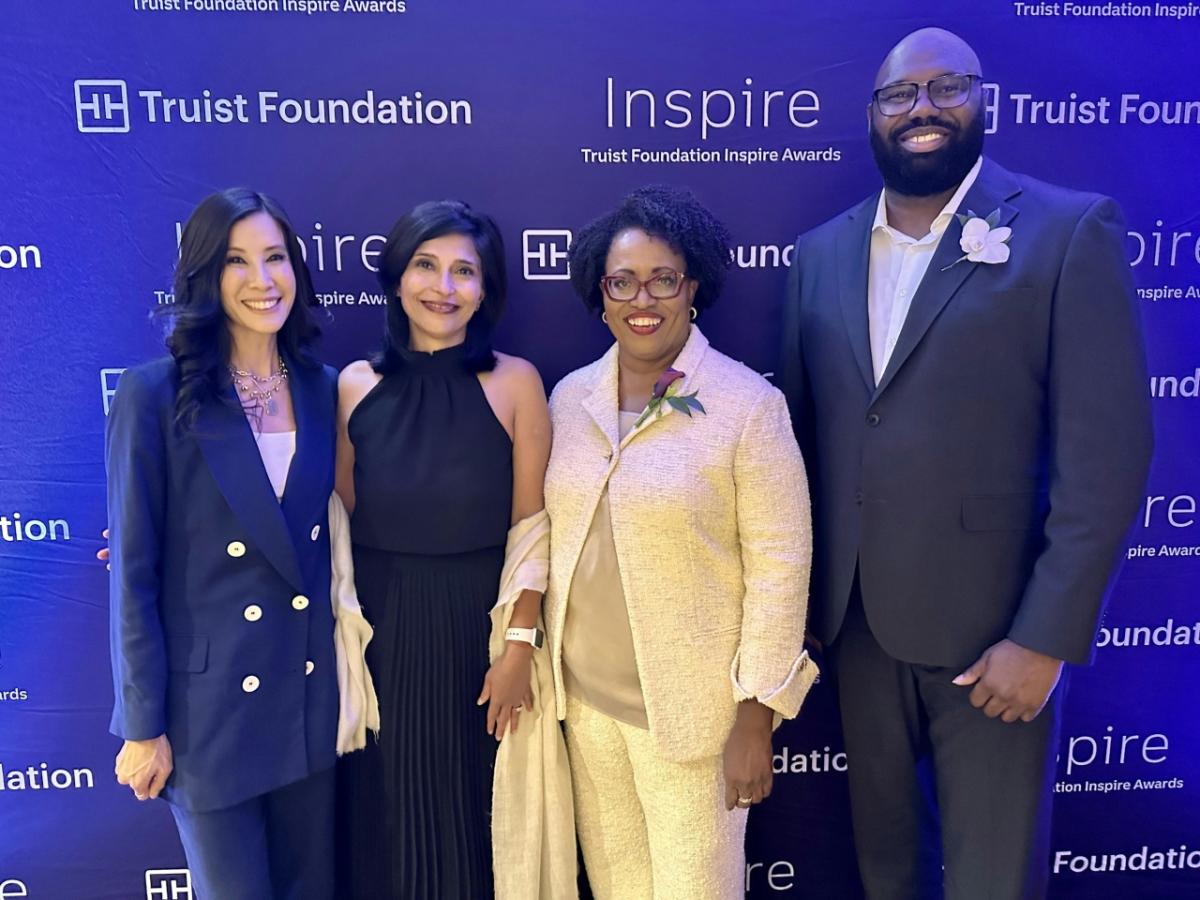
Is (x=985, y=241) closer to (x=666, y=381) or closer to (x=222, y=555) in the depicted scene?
(x=666, y=381)

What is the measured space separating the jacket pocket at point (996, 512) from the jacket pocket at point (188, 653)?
1572 millimetres

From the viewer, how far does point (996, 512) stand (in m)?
1.73

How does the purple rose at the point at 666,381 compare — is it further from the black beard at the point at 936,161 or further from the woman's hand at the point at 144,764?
the woman's hand at the point at 144,764

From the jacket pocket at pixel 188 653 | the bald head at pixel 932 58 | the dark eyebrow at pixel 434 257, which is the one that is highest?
the bald head at pixel 932 58

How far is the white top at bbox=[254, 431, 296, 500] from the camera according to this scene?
1.75m

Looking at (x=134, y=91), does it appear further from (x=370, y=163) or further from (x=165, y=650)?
(x=165, y=650)

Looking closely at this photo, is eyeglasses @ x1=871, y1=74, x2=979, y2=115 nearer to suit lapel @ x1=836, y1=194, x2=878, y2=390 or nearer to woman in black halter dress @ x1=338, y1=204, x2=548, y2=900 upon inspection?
suit lapel @ x1=836, y1=194, x2=878, y2=390

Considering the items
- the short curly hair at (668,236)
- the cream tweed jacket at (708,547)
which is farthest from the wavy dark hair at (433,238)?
the cream tweed jacket at (708,547)

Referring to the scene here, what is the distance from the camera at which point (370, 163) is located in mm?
2279

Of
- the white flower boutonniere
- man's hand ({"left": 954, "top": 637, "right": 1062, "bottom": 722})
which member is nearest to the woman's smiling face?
the white flower boutonniere

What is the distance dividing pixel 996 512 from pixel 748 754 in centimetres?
71

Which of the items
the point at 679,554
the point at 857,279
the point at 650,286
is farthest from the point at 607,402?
the point at 857,279

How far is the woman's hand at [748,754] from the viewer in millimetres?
1771

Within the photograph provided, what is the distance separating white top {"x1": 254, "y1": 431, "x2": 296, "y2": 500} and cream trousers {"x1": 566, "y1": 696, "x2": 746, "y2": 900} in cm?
80
